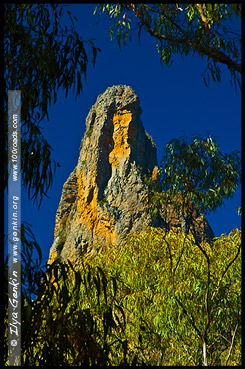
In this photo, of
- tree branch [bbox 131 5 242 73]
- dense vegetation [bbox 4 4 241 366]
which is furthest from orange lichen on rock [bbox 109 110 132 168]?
tree branch [bbox 131 5 242 73]

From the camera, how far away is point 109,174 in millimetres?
49250

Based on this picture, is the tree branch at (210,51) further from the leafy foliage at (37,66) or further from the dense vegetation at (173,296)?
the dense vegetation at (173,296)

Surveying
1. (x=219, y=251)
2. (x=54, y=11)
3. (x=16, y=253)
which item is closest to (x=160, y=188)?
(x=219, y=251)

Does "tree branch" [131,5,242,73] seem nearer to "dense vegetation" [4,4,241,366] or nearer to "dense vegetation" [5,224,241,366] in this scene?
"dense vegetation" [4,4,241,366]

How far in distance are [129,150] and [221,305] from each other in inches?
1595

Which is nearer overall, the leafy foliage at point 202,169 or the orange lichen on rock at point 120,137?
the leafy foliage at point 202,169

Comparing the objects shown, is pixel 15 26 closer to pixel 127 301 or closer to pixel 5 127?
pixel 5 127

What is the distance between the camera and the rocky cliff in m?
46.0

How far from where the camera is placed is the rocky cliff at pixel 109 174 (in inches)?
1811

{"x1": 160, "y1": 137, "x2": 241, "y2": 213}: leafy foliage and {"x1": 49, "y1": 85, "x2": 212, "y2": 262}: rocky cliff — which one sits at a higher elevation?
{"x1": 49, "y1": 85, "x2": 212, "y2": 262}: rocky cliff

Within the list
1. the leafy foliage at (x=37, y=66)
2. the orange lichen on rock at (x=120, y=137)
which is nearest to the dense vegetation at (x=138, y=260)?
the leafy foliage at (x=37, y=66)

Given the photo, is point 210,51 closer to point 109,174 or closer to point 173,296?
point 173,296

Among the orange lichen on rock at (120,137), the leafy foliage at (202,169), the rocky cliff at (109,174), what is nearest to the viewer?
the leafy foliage at (202,169)

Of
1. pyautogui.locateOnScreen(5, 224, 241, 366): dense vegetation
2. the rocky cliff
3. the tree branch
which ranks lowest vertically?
pyautogui.locateOnScreen(5, 224, 241, 366): dense vegetation
